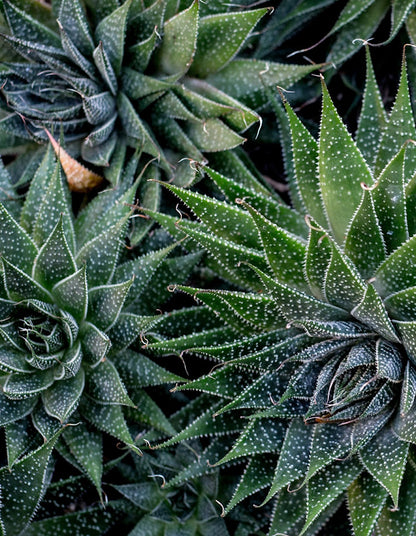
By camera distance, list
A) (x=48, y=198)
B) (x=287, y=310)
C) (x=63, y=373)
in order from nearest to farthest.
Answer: (x=287, y=310)
(x=63, y=373)
(x=48, y=198)

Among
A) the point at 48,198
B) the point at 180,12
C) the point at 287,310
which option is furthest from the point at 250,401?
the point at 180,12

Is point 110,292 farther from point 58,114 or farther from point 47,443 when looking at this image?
point 58,114

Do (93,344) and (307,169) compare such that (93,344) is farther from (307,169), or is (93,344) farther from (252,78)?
(252,78)

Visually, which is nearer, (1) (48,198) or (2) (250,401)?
(2) (250,401)

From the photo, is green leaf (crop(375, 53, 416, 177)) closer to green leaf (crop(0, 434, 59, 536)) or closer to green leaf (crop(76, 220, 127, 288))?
green leaf (crop(76, 220, 127, 288))

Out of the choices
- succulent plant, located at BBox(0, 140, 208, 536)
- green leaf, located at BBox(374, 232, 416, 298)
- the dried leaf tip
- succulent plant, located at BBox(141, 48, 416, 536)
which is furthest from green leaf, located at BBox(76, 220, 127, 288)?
green leaf, located at BBox(374, 232, 416, 298)

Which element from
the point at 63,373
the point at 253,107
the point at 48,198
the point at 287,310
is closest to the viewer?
the point at 287,310

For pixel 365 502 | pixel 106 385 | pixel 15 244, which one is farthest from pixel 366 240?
pixel 15 244
